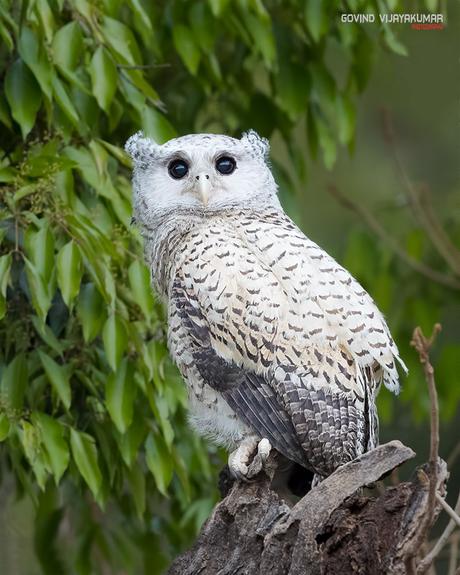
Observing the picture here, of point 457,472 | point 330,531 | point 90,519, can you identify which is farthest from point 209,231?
point 457,472

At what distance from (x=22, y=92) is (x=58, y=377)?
1003 mm

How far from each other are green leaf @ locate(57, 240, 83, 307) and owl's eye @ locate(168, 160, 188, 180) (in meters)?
0.51

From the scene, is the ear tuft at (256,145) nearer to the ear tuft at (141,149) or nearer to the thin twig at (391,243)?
the ear tuft at (141,149)

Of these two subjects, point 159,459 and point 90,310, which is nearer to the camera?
Answer: point 90,310

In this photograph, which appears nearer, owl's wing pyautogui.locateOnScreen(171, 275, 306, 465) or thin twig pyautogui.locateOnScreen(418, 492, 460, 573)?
thin twig pyautogui.locateOnScreen(418, 492, 460, 573)

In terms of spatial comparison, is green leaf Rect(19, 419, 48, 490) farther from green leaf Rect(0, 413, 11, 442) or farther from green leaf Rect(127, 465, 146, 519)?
green leaf Rect(127, 465, 146, 519)

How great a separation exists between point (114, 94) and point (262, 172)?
64 cm

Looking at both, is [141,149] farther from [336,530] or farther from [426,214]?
[336,530]

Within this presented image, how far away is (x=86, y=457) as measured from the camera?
4328 mm

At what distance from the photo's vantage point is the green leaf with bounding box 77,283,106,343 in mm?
4309


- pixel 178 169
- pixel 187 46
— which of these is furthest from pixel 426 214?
pixel 178 169

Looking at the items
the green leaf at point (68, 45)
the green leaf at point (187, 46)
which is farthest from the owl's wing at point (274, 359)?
the green leaf at point (187, 46)

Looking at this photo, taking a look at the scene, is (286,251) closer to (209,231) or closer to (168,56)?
(209,231)

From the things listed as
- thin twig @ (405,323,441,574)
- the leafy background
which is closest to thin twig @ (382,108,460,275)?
the leafy background
